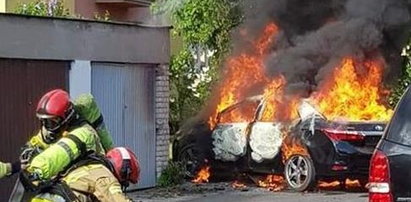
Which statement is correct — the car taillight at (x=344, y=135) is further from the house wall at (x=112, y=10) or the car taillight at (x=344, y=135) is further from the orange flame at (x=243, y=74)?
the house wall at (x=112, y=10)

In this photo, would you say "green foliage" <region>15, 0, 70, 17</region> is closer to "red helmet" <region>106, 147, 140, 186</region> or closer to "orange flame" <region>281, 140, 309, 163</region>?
"orange flame" <region>281, 140, 309, 163</region>

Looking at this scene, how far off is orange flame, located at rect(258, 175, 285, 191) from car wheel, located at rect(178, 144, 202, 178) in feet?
3.40

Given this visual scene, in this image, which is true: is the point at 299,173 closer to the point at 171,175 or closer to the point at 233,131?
the point at 233,131

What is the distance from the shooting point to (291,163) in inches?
594

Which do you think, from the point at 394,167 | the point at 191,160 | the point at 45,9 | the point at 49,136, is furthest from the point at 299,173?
the point at 49,136

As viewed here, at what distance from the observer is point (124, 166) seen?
18.4 ft

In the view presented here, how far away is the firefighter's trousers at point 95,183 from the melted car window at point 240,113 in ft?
→ 33.6

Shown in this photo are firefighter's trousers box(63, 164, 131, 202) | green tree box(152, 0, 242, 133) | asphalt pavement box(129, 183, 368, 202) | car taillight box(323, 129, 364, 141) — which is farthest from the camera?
green tree box(152, 0, 242, 133)

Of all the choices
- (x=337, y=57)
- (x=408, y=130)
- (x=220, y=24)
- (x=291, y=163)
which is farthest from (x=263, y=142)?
(x=408, y=130)

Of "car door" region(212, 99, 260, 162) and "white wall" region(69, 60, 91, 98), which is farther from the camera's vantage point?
"car door" region(212, 99, 260, 162)

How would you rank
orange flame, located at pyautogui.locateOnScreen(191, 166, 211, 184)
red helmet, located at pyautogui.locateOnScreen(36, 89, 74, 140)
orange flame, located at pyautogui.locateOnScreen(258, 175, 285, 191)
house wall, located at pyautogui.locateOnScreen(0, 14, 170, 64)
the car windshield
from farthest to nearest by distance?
1. orange flame, located at pyautogui.locateOnScreen(191, 166, 211, 184)
2. orange flame, located at pyautogui.locateOnScreen(258, 175, 285, 191)
3. house wall, located at pyautogui.locateOnScreen(0, 14, 170, 64)
4. the car windshield
5. red helmet, located at pyautogui.locateOnScreen(36, 89, 74, 140)

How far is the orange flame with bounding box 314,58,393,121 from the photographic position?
1598cm

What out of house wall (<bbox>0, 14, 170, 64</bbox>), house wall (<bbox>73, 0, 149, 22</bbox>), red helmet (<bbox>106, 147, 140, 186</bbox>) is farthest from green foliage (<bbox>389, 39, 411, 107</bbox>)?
red helmet (<bbox>106, 147, 140, 186</bbox>)

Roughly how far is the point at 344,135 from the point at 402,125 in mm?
7993
